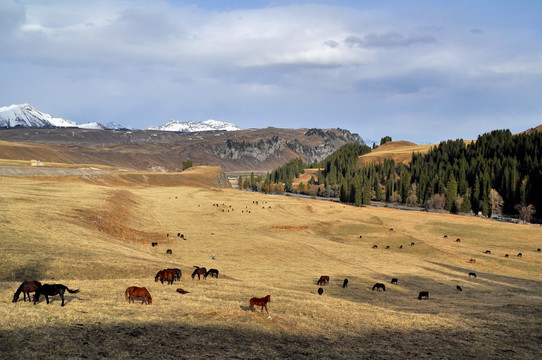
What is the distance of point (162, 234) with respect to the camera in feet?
218

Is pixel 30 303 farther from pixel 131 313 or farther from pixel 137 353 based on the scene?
pixel 137 353

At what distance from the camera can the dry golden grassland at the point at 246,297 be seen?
17.6 m

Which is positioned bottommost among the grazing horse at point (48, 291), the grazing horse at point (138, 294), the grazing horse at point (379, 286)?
the grazing horse at point (379, 286)

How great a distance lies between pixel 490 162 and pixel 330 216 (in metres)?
123

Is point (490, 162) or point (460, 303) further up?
point (490, 162)

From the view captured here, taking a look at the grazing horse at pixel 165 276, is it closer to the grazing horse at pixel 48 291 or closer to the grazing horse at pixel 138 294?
the grazing horse at pixel 138 294

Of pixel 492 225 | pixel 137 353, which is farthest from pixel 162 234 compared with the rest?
pixel 492 225

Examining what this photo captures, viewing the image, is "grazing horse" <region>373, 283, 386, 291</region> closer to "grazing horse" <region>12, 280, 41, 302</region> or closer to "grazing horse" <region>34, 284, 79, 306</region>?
"grazing horse" <region>34, 284, 79, 306</region>

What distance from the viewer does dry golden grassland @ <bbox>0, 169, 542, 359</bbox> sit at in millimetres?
17609

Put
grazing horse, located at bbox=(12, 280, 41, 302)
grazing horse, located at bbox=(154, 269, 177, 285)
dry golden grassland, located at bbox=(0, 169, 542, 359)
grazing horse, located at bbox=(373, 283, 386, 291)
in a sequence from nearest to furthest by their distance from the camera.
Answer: dry golden grassland, located at bbox=(0, 169, 542, 359)
grazing horse, located at bbox=(12, 280, 41, 302)
grazing horse, located at bbox=(154, 269, 177, 285)
grazing horse, located at bbox=(373, 283, 386, 291)

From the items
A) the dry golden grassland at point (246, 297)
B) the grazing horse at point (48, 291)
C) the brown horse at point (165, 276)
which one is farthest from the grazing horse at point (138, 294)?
the brown horse at point (165, 276)

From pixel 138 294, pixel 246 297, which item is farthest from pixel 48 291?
pixel 246 297

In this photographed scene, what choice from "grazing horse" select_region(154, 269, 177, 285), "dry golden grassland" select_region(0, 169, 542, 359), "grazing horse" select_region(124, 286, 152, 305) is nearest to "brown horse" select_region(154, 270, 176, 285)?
"grazing horse" select_region(154, 269, 177, 285)

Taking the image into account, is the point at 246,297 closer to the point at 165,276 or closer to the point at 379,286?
the point at 165,276
